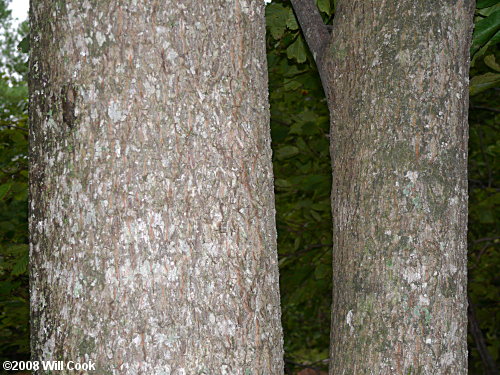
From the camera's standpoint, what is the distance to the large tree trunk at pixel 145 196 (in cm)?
102

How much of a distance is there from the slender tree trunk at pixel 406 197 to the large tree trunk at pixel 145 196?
41cm

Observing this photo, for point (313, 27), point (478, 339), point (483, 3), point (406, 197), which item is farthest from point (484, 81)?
point (478, 339)

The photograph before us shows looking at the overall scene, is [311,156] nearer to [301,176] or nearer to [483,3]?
[301,176]

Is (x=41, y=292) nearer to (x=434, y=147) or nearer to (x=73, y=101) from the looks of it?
(x=73, y=101)

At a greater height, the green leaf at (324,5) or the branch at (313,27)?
the green leaf at (324,5)

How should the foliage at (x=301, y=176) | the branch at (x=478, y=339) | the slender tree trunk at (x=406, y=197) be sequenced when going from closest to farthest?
the slender tree trunk at (x=406, y=197)
the foliage at (x=301, y=176)
the branch at (x=478, y=339)

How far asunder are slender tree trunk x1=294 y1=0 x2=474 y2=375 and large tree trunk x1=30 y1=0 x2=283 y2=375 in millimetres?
412

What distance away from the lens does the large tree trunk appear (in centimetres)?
102

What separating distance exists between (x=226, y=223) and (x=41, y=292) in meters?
0.39

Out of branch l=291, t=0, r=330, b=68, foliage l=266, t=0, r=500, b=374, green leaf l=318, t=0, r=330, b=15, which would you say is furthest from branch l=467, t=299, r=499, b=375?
branch l=291, t=0, r=330, b=68

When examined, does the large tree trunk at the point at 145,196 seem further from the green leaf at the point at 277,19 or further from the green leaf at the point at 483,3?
the green leaf at the point at 277,19

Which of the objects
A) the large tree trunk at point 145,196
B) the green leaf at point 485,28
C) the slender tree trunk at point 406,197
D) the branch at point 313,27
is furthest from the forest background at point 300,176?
the large tree trunk at point 145,196

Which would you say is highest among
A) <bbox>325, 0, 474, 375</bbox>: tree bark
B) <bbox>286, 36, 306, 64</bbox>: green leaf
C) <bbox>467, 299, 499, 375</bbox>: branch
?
<bbox>286, 36, 306, 64</bbox>: green leaf

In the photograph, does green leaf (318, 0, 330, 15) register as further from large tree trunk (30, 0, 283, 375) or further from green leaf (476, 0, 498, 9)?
large tree trunk (30, 0, 283, 375)
